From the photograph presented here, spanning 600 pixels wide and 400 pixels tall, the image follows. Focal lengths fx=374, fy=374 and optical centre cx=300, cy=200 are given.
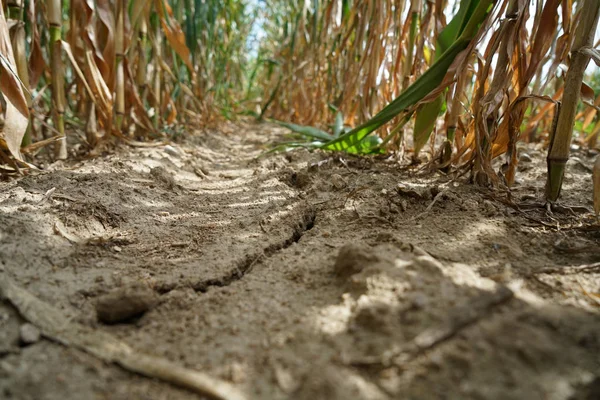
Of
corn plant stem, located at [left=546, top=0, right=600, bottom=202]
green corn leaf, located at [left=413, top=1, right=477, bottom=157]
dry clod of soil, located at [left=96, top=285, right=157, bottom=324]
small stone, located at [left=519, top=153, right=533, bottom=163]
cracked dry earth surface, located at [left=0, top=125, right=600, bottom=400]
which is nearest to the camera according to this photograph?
cracked dry earth surface, located at [left=0, top=125, right=600, bottom=400]

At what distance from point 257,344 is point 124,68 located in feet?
5.64

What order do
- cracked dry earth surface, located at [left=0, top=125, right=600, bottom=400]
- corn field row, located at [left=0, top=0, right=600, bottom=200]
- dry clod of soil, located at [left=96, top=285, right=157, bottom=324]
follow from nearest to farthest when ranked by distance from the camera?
cracked dry earth surface, located at [left=0, top=125, right=600, bottom=400], dry clod of soil, located at [left=96, top=285, right=157, bottom=324], corn field row, located at [left=0, top=0, right=600, bottom=200]

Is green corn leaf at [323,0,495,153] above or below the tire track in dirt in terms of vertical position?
above

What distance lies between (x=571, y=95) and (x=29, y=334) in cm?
136

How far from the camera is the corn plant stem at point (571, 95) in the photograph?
995mm

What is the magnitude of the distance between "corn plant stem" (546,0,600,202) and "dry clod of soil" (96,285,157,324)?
3.69ft

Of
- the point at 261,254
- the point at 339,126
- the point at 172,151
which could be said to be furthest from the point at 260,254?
the point at 339,126

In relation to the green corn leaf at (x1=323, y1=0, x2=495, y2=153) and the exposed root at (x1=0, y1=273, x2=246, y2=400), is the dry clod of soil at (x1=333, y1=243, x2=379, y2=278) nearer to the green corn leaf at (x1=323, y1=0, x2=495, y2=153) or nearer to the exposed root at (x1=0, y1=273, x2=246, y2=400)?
the exposed root at (x1=0, y1=273, x2=246, y2=400)

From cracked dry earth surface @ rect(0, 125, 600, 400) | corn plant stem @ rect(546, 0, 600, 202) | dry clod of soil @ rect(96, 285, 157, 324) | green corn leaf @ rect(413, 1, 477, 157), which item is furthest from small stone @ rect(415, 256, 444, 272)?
green corn leaf @ rect(413, 1, 477, 157)

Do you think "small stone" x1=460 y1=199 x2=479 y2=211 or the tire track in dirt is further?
"small stone" x1=460 y1=199 x2=479 y2=211

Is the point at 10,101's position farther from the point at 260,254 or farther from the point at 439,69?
the point at 439,69

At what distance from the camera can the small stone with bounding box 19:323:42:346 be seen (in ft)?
2.02

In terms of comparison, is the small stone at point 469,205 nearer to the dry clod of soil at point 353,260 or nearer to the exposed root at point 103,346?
the dry clod of soil at point 353,260

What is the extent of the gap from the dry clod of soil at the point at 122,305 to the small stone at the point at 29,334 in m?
0.10
